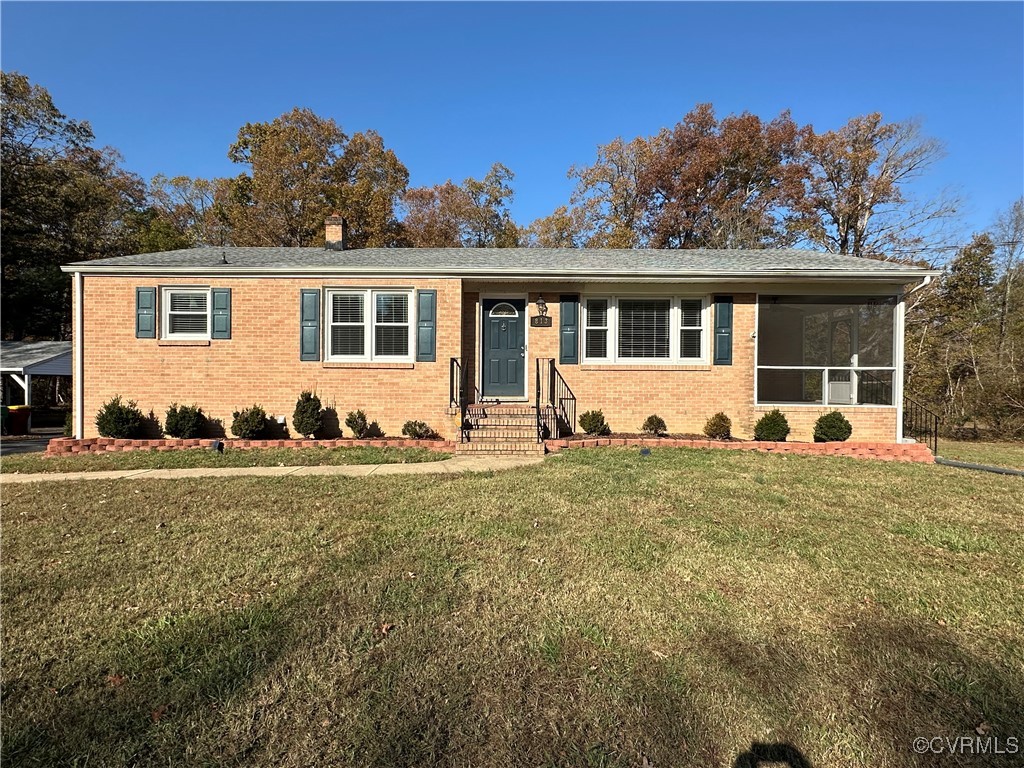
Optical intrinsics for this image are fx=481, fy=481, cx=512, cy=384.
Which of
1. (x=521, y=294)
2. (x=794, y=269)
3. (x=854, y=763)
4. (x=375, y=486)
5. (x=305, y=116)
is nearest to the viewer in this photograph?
(x=854, y=763)

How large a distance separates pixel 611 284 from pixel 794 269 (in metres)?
3.43

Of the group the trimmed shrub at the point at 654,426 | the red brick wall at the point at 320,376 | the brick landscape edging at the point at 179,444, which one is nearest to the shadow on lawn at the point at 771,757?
the brick landscape edging at the point at 179,444

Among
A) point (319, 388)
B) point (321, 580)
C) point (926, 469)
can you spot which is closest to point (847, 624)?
point (321, 580)

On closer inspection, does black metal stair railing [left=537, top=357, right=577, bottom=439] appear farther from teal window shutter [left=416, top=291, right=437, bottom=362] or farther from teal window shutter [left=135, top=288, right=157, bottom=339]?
teal window shutter [left=135, top=288, right=157, bottom=339]

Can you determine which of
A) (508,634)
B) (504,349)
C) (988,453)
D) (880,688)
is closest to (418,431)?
(504,349)

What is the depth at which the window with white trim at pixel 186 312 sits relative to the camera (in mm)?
9609

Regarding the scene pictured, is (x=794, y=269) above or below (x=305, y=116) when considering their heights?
below

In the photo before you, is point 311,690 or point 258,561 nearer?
point 311,690

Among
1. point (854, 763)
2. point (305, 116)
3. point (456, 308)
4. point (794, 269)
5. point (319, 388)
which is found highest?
point (305, 116)

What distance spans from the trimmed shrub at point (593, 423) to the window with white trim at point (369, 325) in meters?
3.73

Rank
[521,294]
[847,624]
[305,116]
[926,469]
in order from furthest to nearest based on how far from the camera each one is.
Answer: [305,116], [521,294], [926,469], [847,624]

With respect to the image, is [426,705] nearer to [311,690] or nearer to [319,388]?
[311,690]

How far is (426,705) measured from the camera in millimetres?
2141

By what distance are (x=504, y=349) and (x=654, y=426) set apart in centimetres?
346
